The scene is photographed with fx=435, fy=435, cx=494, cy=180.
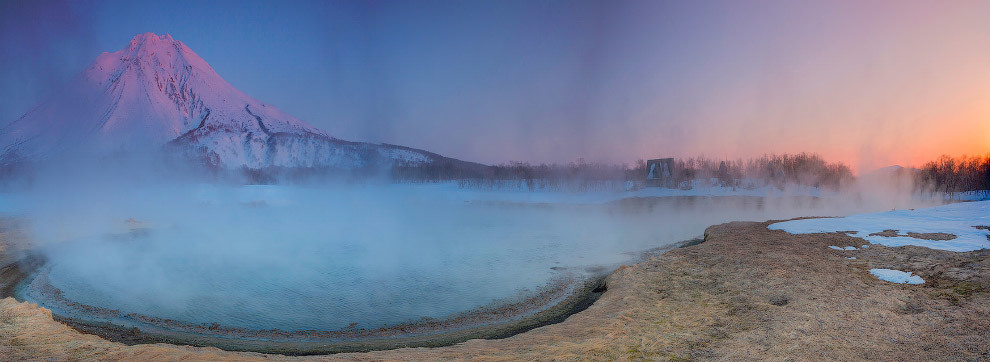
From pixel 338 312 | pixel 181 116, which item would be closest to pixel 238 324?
pixel 338 312

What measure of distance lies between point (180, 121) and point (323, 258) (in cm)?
17733

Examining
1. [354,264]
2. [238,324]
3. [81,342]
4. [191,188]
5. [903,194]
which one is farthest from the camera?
[191,188]

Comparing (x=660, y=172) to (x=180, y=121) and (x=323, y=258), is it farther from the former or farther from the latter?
(x=180, y=121)

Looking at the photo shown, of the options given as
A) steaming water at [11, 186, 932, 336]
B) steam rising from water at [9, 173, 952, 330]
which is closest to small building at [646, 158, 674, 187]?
steam rising from water at [9, 173, 952, 330]

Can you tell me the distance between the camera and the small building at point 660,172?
5832 centimetres

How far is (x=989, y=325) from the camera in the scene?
225 inches

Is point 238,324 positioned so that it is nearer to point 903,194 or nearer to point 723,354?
point 723,354

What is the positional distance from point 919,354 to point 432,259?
14.6 meters

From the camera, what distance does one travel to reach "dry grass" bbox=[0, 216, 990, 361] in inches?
215

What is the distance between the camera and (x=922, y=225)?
1461 centimetres

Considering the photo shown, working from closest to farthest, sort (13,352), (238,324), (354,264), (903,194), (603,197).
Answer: (13,352) → (238,324) → (354,264) → (903,194) → (603,197)

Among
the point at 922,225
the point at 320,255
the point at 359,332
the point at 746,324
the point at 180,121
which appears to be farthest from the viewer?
the point at 180,121

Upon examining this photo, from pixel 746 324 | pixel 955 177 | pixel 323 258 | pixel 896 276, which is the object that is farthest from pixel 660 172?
pixel 746 324

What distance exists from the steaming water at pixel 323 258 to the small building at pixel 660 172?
71.5ft
